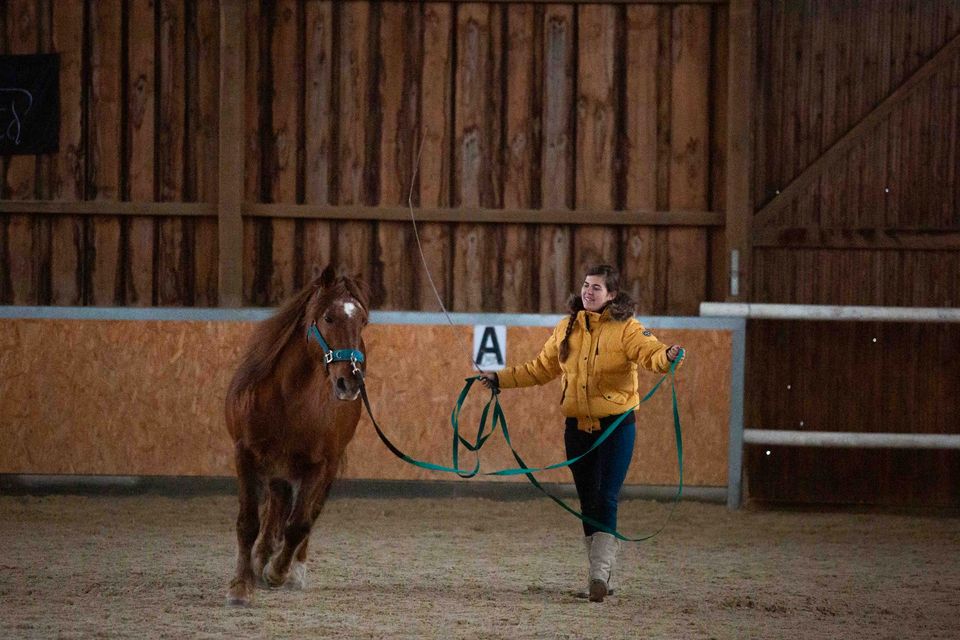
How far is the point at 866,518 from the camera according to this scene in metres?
8.13

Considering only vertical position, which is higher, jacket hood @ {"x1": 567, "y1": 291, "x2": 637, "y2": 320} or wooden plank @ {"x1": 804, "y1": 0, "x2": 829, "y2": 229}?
wooden plank @ {"x1": 804, "y1": 0, "x2": 829, "y2": 229}

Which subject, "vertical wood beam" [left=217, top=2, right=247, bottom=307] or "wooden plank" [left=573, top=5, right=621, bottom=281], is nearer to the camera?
"vertical wood beam" [left=217, top=2, right=247, bottom=307]

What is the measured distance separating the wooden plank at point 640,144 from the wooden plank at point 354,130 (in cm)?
186

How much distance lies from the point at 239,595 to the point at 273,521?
52cm

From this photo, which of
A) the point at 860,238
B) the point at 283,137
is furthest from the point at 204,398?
the point at 860,238

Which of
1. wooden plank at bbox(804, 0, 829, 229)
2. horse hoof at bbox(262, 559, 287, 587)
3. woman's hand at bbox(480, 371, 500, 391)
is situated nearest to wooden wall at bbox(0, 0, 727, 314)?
wooden plank at bbox(804, 0, 829, 229)

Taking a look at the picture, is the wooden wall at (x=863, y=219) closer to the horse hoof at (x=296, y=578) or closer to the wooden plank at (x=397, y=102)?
the wooden plank at (x=397, y=102)

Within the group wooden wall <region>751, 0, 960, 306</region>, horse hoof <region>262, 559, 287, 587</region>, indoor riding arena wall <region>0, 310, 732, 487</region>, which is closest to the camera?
horse hoof <region>262, 559, 287, 587</region>

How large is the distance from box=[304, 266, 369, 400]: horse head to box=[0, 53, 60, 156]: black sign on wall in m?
4.19

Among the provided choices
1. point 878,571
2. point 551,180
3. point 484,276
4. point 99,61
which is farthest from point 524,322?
point 99,61

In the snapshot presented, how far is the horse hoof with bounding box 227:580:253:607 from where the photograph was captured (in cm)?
493

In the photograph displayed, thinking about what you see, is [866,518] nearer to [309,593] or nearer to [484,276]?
[484,276]

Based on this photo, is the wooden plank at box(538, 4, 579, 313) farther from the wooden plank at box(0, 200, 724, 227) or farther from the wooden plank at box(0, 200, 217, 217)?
the wooden plank at box(0, 200, 217, 217)

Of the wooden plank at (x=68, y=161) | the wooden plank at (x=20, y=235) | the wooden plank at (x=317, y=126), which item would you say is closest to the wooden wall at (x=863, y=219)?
the wooden plank at (x=317, y=126)
